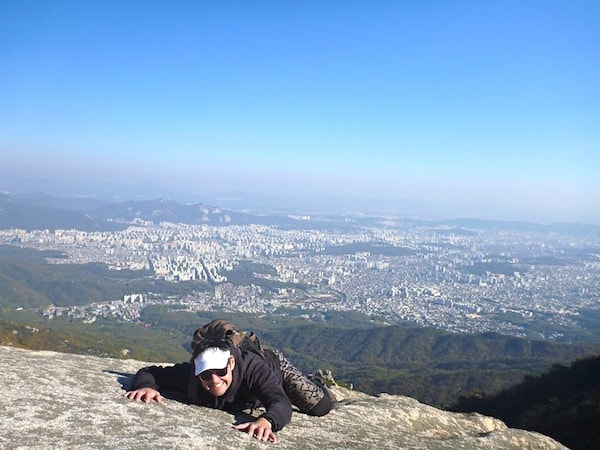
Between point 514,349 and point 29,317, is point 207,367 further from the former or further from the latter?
point 29,317

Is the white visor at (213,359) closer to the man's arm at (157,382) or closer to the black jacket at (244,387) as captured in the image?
the black jacket at (244,387)

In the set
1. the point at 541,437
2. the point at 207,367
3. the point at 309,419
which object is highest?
the point at 207,367

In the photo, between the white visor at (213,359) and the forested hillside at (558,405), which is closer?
the white visor at (213,359)

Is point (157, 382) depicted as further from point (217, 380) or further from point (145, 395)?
point (217, 380)

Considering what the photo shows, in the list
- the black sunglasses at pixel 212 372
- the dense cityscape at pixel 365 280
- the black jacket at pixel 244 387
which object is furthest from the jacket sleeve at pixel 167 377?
the dense cityscape at pixel 365 280

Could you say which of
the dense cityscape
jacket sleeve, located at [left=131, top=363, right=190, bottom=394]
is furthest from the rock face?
the dense cityscape

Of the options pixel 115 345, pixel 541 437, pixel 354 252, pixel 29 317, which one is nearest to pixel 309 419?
pixel 541 437

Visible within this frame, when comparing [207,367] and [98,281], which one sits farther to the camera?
[98,281]
